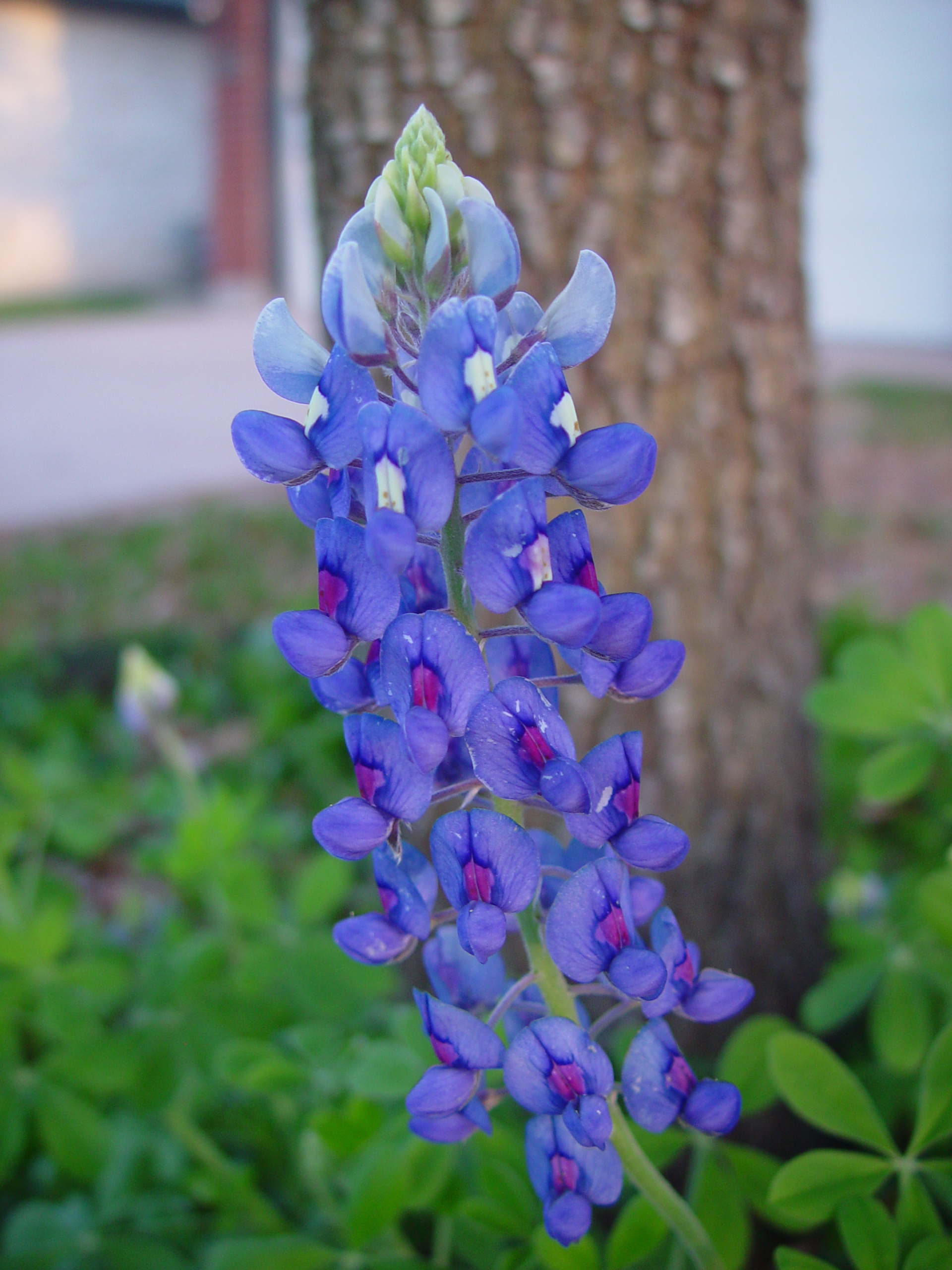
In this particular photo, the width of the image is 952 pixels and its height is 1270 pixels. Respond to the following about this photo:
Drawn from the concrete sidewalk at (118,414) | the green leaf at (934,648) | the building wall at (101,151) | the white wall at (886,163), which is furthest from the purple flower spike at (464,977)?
the building wall at (101,151)

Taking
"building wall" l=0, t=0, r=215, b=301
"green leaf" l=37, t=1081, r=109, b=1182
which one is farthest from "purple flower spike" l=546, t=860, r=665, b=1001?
"building wall" l=0, t=0, r=215, b=301

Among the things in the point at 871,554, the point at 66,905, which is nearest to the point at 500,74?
the point at 66,905

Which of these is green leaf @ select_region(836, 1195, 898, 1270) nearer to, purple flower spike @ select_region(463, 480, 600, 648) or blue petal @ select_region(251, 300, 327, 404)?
purple flower spike @ select_region(463, 480, 600, 648)

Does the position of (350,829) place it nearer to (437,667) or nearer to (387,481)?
(437,667)

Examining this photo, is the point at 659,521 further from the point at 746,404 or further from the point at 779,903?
the point at 779,903

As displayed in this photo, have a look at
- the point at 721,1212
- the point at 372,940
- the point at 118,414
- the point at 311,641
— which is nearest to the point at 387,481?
the point at 311,641

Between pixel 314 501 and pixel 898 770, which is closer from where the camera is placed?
pixel 314 501
